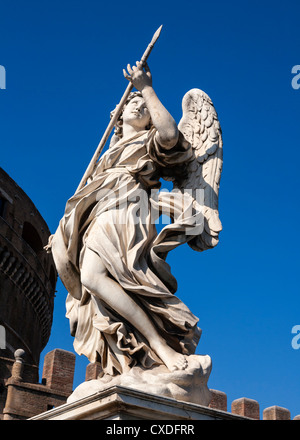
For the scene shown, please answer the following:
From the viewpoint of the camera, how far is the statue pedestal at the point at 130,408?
424cm

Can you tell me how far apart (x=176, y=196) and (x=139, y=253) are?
56cm

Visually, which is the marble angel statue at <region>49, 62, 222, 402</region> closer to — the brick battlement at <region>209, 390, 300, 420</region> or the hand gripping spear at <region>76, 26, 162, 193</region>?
the hand gripping spear at <region>76, 26, 162, 193</region>

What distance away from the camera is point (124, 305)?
4953 millimetres

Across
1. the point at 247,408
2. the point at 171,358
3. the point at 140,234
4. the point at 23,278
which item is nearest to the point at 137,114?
the point at 140,234

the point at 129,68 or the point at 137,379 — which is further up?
the point at 129,68

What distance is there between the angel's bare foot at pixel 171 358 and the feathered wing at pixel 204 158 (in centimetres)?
83

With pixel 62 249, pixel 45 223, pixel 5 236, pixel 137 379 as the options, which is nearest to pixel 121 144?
pixel 62 249

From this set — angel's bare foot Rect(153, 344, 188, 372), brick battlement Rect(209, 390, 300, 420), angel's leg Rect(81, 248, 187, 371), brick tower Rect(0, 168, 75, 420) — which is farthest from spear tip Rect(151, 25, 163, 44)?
brick tower Rect(0, 168, 75, 420)

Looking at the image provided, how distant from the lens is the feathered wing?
5.39 meters

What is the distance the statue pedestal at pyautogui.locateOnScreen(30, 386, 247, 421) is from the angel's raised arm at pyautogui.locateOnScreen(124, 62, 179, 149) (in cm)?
184

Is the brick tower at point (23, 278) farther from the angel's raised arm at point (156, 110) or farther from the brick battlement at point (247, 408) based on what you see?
the angel's raised arm at point (156, 110)

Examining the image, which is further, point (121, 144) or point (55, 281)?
point (55, 281)

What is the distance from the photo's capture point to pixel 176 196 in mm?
5465

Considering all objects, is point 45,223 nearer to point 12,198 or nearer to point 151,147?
point 12,198
